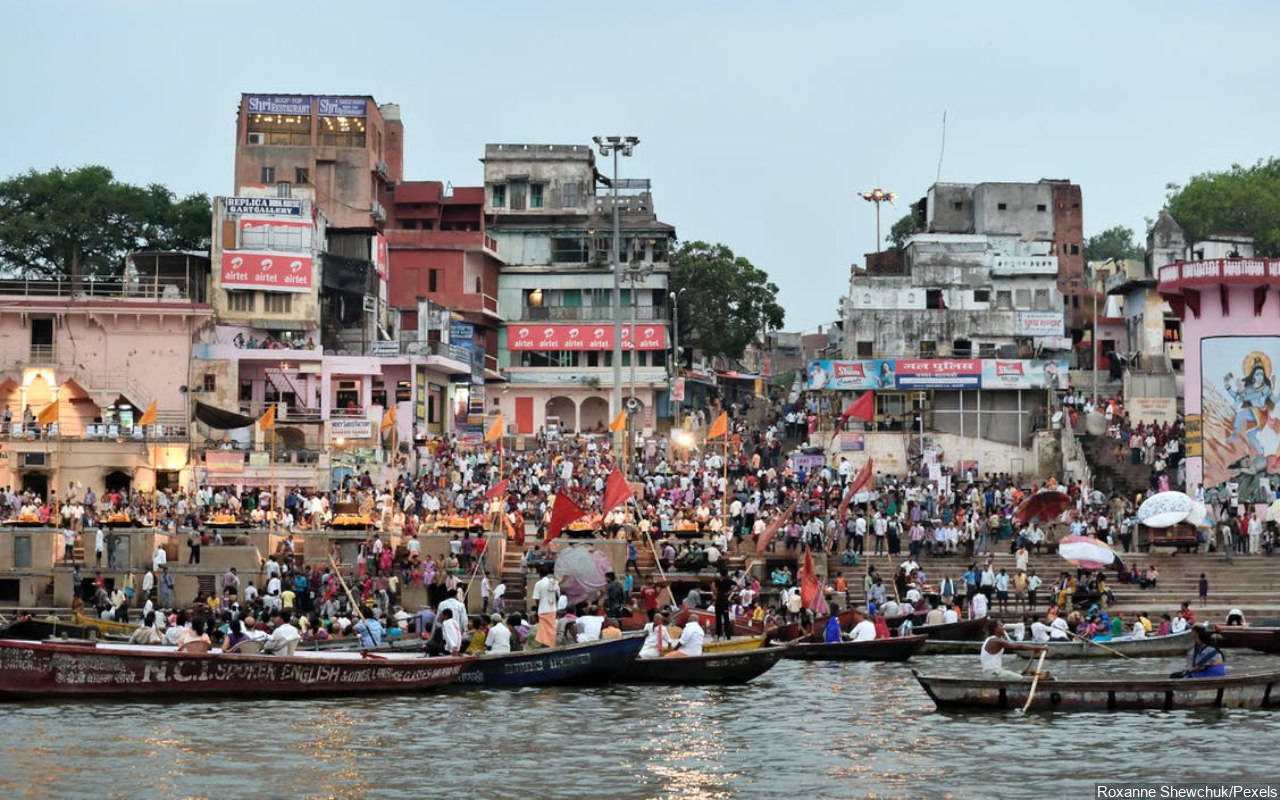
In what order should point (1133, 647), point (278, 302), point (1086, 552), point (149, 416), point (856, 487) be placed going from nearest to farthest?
point (1086, 552) → point (1133, 647) → point (856, 487) → point (149, 416) → point (278, 302)

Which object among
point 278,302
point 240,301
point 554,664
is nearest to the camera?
point 554,664

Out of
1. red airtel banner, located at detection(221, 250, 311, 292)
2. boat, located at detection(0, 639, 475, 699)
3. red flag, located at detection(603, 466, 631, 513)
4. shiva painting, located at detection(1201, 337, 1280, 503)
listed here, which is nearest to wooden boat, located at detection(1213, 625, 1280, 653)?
red flag, located at detection(603, 466, 631, 513)

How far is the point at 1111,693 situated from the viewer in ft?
92.0

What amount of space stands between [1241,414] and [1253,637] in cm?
1715

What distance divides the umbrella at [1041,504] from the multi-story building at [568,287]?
3467 centimetres

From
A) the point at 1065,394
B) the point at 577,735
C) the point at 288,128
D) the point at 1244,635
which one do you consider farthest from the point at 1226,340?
the point at 288,128

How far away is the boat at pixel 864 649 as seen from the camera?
122 ft

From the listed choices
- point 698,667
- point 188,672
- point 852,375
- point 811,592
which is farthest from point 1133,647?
point 852,375

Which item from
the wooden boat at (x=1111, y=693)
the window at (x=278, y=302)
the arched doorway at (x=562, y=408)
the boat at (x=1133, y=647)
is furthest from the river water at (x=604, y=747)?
the arched doorway at (x=562, y=408)

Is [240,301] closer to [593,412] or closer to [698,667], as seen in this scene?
[593,412]

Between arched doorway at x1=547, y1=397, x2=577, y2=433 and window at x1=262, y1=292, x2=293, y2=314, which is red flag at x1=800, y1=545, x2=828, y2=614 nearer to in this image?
window at x1=262, y1=292, x2=293, y2=314

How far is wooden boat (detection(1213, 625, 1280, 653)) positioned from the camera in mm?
37625

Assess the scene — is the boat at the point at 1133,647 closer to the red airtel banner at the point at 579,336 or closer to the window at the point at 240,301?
the window at the point at 240,301

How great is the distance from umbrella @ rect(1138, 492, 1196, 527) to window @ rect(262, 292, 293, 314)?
29539 millimetres
